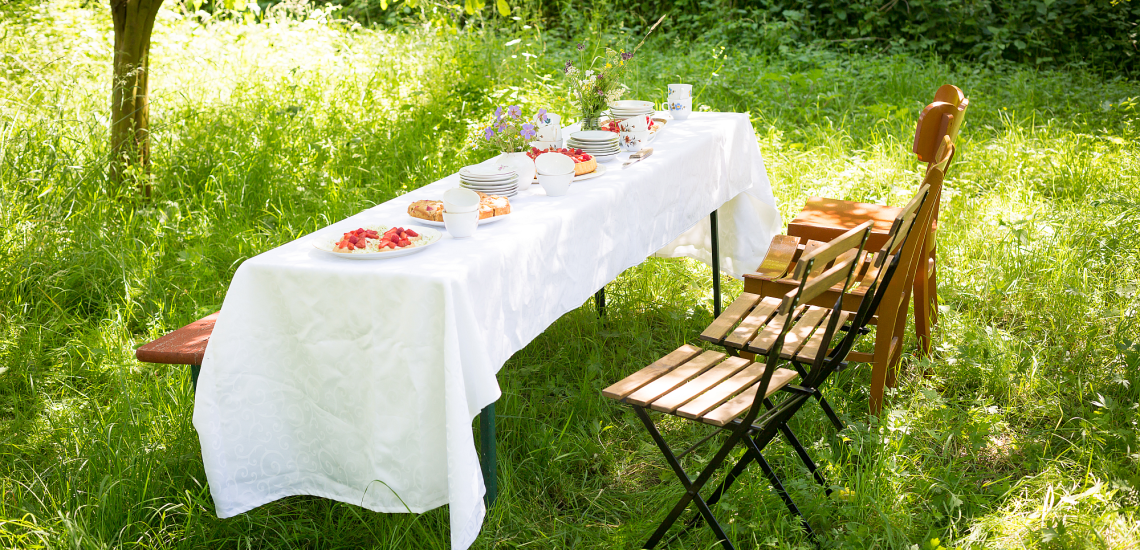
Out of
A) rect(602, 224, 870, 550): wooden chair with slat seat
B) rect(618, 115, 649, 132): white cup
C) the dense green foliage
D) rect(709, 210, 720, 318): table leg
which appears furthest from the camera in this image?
the dense green foliage

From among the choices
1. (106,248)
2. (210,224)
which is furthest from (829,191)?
(106,248)

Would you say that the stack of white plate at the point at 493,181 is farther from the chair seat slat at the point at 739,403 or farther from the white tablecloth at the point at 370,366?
the chair seat slat at the point at 739,403

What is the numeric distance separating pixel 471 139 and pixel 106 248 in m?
2.29

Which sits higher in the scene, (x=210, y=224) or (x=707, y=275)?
(x=210, y=224)

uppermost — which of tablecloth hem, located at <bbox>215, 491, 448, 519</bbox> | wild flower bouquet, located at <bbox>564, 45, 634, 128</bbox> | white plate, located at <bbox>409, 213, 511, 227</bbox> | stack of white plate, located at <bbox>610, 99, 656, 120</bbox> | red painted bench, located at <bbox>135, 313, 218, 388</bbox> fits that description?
wild flower bouquet, located at <bbox>564, 45, 634, 128</bbox>

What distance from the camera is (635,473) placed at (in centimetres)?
304

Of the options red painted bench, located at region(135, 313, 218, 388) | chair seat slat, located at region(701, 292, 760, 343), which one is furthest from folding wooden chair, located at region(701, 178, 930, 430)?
red painted bench, located at region(135, 313, 218, 388)

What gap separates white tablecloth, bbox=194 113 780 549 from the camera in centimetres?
209

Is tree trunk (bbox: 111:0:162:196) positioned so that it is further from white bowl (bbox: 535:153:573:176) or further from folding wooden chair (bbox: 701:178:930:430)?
folding wooden chair (bbox: 701:178:930:430)

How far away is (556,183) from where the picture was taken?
2.82 m

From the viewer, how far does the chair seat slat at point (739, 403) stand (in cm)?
226

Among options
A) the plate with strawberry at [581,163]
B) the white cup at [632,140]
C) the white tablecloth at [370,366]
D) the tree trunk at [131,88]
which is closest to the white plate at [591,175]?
the plate with strawberry at [581,163]

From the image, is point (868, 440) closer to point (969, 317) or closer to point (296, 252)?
point (969, 317)

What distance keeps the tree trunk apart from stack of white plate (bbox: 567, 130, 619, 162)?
7.93ft
